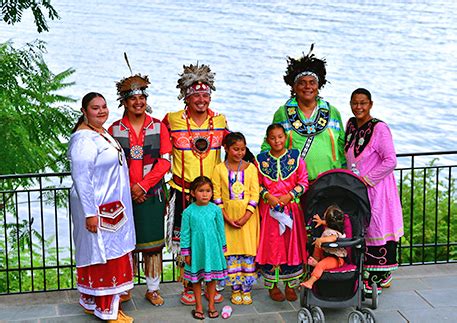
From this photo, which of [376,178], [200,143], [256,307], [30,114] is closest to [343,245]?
[376,178]

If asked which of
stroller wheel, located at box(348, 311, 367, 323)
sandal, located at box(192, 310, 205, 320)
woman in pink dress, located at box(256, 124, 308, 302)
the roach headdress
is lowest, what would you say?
sandal, located at box(192, 310, 205, 320)

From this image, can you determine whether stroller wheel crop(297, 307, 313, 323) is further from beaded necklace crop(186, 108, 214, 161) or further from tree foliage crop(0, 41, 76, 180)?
tree foliage crop(0, 41, 76, 180)

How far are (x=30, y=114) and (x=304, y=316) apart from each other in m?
4.43

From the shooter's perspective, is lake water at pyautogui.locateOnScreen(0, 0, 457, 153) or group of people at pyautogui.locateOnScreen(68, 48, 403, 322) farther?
lake water at pyautogui.locateOnScreen(0, 0, 457, 153)

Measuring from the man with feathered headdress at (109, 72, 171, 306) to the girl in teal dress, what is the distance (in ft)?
0.94

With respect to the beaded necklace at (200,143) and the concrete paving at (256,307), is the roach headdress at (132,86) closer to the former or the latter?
the beaded necklace at (200,143)

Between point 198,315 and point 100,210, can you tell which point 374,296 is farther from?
point 100,210

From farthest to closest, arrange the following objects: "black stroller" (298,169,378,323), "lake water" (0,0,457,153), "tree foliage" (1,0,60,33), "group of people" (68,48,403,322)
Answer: "lake water" (0,0,457,153) → "tree foliage" (1,0,60,33) → "black stroller" (298,169,378,323) → "group of people" (68,48,403,322)

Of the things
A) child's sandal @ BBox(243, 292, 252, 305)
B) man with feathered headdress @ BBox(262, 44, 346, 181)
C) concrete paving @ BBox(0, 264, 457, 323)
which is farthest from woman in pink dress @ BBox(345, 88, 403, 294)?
child's sandal @ BBox(243, 292, 252, 305)

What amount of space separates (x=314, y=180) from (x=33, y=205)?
10283 millimetres

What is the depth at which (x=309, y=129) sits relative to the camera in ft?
19.2

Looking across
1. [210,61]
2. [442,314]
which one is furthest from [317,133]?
[210,61]

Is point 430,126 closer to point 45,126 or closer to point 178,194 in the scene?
point 45,126

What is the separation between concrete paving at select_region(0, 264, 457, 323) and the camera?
566 centimetres
